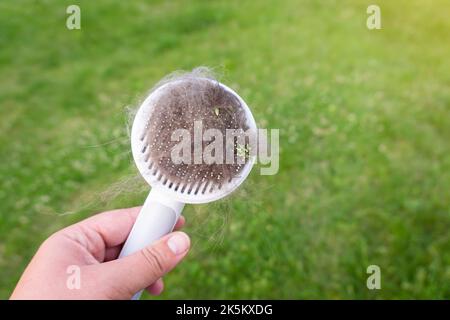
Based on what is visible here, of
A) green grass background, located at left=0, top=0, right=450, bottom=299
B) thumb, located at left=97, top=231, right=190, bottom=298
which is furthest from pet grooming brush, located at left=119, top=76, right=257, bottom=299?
green grass background, located at left=0, top=0, right=450, bottom=299

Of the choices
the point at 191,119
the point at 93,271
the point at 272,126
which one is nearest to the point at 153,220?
the point at 93,271

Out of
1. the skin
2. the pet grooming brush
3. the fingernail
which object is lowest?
the skin

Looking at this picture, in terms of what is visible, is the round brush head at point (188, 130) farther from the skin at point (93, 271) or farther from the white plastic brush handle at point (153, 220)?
the skin at point (93, 271)

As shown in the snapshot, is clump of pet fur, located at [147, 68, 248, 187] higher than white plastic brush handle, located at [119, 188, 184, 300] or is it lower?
higher

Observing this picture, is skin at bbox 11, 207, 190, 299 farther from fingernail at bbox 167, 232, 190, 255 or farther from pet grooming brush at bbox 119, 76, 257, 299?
pet grooming brush at bbox 119, 76, 257, 299

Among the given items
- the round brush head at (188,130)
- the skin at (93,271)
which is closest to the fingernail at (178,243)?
the skin at (93,271)

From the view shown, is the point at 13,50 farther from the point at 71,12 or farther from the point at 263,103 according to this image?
the point at 263,103

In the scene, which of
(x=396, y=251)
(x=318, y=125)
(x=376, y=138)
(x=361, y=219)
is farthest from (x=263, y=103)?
(x=396, y=251)

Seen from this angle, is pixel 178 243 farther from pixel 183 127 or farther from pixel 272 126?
pixel 272 126
